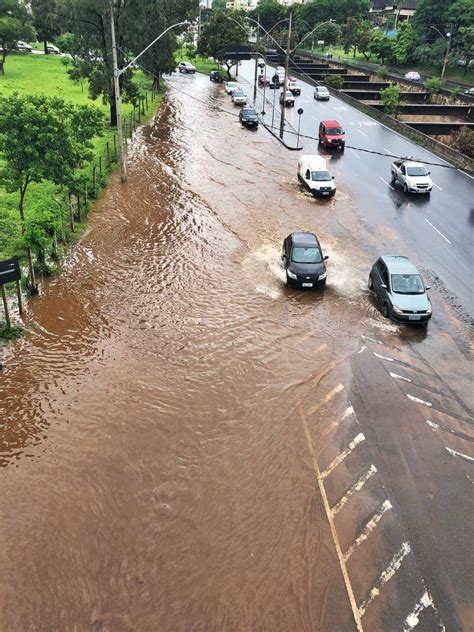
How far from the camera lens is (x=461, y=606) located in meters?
9.02

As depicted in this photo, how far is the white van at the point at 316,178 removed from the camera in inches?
1183

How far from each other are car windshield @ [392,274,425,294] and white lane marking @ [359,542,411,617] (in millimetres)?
9955

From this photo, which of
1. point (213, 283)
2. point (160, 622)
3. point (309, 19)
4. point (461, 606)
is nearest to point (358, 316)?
point (213, 283)

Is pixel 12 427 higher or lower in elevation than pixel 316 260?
lower

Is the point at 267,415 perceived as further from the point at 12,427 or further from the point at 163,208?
the point at 163,208

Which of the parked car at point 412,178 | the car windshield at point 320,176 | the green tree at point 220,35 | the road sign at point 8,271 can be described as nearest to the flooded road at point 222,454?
the road sign at point 8,271

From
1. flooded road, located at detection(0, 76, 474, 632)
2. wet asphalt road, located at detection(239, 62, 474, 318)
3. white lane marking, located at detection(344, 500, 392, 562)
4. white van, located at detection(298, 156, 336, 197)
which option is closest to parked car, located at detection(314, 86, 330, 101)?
wet asphalt road, located at detection(239, 62, 474, 318)

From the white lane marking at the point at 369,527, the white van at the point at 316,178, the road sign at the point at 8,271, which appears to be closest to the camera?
the white lane marking at the point at 369,527

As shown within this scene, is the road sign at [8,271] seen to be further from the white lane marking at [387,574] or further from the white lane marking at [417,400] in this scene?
the white lane marking at [387,574]

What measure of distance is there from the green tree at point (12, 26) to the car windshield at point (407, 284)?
192 feet

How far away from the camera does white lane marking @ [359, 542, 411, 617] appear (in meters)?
8.98

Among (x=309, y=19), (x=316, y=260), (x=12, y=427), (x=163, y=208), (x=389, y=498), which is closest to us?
(x=389, y=498)

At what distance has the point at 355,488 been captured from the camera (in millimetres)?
11328

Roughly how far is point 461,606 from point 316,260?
43.6ft
